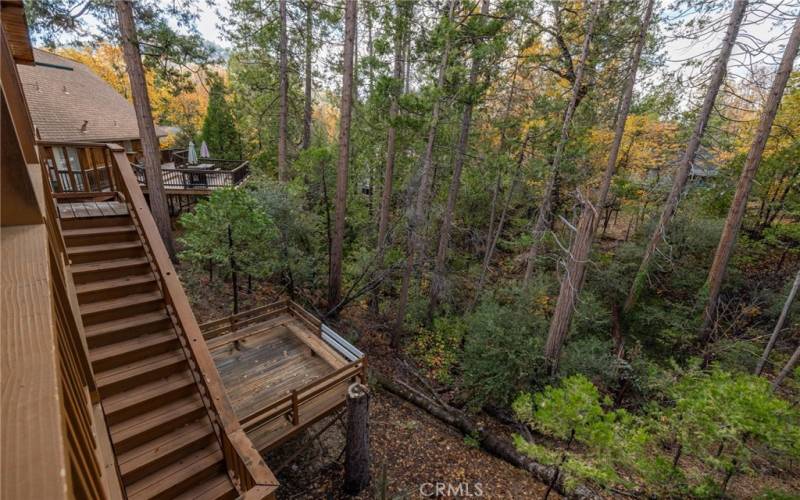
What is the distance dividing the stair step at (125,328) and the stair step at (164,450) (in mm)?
1222

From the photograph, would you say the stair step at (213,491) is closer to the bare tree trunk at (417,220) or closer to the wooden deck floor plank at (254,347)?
the wooden deck floor plank at (254,347)

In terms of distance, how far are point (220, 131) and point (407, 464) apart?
56.9ft

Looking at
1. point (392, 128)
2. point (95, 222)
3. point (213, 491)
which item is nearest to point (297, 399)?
point (213, 491)

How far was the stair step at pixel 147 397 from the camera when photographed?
11.3ft

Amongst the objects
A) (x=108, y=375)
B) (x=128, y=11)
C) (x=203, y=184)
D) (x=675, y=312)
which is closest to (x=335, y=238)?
(x=108, y=375)

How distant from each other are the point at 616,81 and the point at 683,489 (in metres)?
7.56

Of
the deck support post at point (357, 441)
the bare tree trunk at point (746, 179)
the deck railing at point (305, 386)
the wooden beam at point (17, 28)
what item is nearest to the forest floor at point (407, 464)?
the deck support post at point (357, 441)

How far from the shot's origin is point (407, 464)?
6035 mm

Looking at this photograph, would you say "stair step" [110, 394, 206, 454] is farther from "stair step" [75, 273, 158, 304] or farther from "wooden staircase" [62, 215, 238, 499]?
"stair step" [75, 273, 158, 304]

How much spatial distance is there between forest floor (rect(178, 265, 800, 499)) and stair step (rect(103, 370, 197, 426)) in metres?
2.43

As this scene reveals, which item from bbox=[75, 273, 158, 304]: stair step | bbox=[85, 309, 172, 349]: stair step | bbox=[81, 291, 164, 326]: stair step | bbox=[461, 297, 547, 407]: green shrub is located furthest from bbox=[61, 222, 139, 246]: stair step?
bbox=[461, 297, 547, 407]: green shrub

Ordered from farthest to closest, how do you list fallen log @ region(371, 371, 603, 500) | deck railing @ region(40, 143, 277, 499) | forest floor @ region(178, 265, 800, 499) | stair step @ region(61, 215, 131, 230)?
fallen log @ region(371, 371, 603, 500) → forest floor @ region(178, 265, 800, 499) → stair step @ region(61, 215, 131, 230) → deck railing @ region(40, 143, 277, 499)

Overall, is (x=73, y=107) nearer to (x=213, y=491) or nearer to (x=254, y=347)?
(x=254, y=347)

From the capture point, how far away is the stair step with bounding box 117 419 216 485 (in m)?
3.29
